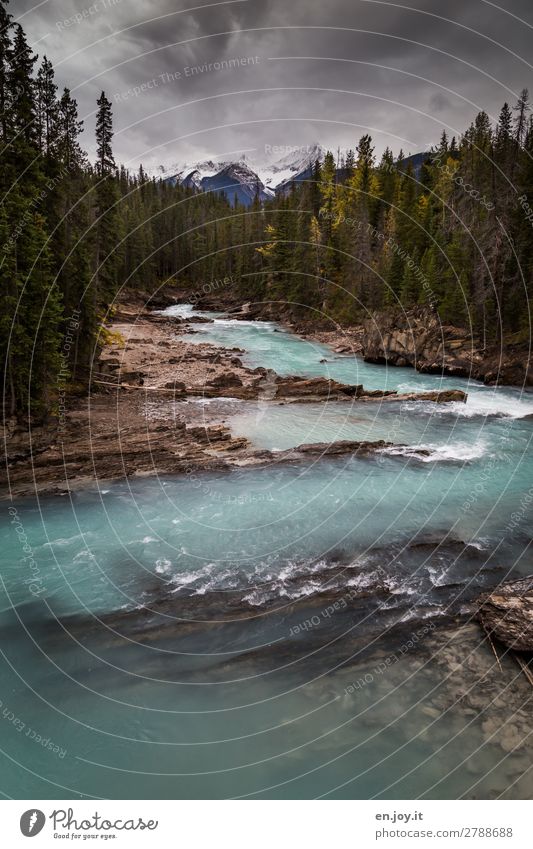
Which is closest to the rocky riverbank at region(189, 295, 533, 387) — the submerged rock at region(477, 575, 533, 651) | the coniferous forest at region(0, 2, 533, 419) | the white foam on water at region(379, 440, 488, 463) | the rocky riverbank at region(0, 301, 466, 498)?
the coniferous forest at region(0, 2, 533, 419)

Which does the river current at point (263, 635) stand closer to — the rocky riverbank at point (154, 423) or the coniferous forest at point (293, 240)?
the rocky riverbank at point (154, 423)

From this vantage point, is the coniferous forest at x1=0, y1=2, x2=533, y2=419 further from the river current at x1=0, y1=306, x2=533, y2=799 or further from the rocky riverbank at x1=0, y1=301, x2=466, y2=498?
the river current at x1=0, y1=306, x2=533, y2=799

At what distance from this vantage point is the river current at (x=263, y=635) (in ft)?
22.2

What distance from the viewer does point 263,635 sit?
31.0 ft

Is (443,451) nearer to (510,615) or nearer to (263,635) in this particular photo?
(510,615)

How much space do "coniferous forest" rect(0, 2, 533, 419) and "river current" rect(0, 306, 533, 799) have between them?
9238mm

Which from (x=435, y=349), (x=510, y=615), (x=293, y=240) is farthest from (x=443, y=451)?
(x=293, y=240)

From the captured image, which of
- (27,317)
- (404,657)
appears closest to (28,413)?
(27,317)

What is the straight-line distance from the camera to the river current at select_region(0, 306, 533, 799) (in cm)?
677

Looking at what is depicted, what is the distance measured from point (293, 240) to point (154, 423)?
2040 inches

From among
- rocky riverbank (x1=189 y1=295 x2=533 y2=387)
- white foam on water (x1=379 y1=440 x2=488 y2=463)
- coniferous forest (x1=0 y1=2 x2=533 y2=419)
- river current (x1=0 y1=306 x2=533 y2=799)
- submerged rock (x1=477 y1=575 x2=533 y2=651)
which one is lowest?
river current (x1=0 y1=306 x2=533 y2=799)

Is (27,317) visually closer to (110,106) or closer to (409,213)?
(110,106)

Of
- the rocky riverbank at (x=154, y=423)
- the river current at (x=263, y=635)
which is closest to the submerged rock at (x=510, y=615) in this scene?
the river current at (x=263, y=635)

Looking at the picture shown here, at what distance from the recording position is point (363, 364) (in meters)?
40.8
